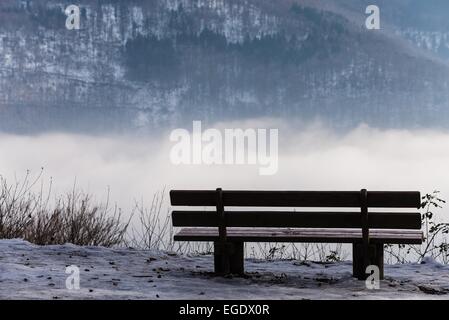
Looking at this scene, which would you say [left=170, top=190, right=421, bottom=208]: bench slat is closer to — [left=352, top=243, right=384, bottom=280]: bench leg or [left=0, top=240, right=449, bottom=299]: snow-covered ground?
[left=352, top=243, right=384, bottom=280]: bench leg

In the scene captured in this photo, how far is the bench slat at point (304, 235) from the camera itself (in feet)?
30.1

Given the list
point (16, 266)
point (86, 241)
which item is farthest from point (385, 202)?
point (86, 241)

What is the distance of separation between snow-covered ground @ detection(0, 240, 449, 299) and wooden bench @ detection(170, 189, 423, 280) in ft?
1.13

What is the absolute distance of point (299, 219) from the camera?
9.20 m

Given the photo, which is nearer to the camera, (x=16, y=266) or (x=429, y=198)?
(x=16, y=266)

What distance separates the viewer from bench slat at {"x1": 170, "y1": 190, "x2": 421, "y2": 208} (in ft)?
29.4

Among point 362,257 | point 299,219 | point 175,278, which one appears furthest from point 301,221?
point 175,278

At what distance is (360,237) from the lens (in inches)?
365

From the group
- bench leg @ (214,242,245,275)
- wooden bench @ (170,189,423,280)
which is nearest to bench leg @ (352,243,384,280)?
wooden bench @ (170,189,423,280)

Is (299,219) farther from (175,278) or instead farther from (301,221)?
(175,278)

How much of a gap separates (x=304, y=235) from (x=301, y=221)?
0.69 feet

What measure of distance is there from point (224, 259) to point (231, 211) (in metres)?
0.54

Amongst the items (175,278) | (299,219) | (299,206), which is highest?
(299,206)
